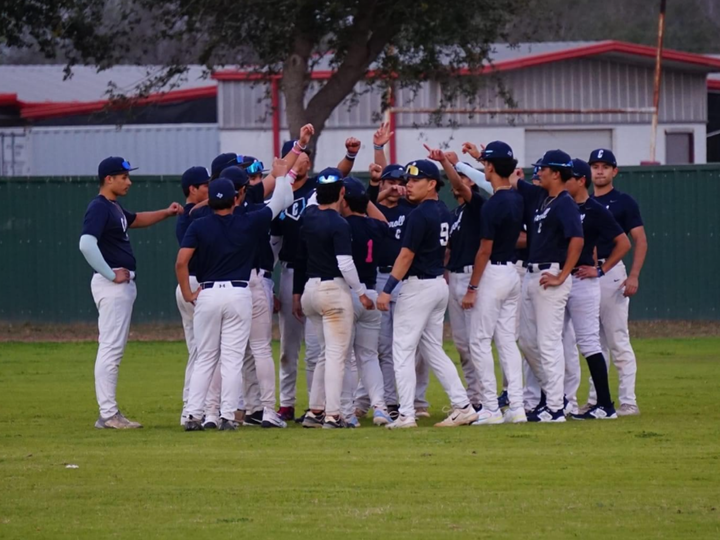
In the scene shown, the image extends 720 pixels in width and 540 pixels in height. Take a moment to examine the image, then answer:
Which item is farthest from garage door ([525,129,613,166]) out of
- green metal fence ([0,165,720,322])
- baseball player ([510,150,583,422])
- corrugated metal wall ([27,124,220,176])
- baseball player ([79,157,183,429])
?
baseball player ([79,157,183,429])

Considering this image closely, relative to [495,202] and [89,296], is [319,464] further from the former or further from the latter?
[89,296]

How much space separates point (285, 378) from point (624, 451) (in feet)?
11.4

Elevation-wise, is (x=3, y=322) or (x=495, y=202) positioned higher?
(x=495, y=202)

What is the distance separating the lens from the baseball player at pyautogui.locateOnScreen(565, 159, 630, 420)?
34.5ft

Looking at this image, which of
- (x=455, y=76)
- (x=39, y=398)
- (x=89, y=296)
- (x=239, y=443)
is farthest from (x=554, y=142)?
(x=239, y=443)

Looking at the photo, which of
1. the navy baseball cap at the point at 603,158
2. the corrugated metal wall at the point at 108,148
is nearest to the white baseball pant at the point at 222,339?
the navy baseball cap at the point at 603,158

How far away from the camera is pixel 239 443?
9.39 m

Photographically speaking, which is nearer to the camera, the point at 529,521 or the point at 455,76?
the point at 529,521

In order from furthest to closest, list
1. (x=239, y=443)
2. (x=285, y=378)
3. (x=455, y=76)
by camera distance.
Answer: (x=455, y=76), (x=285, y=378), (x=239, y=443)

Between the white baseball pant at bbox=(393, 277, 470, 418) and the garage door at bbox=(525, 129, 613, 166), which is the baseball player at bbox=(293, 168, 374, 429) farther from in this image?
the garage door at bbox=(525, 129, 613, 166)

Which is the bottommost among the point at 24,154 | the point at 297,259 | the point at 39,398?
the point at 39,398

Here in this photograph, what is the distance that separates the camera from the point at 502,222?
1019 centimetres

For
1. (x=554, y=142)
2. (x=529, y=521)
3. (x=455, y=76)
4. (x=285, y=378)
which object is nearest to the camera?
(x=529, y=521)

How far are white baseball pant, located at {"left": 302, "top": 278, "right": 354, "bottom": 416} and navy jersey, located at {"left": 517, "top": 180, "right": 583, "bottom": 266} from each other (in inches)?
64.2
